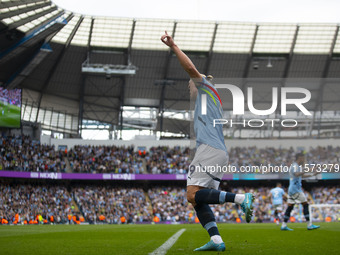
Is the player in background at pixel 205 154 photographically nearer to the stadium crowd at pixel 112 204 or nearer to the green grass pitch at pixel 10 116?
the stadium crowd at pixel 112 204

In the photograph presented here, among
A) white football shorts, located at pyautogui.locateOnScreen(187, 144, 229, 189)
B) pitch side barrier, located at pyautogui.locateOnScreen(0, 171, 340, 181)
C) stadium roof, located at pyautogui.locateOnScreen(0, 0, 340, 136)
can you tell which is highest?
stadium roof, located at pyautogui.locateOnScreen(0, 0, 340, 136)

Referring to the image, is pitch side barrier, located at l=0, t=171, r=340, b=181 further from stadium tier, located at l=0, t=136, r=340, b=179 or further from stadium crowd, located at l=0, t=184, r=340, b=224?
stadium crowd, located at l=0, t=184, r=340, b=224

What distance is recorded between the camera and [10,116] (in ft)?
146

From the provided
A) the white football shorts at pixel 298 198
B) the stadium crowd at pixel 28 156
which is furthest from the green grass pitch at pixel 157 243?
the stadium crowd at pixel 28 156

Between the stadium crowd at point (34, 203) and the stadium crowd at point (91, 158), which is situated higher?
the stadium crowd at point (91, 158)

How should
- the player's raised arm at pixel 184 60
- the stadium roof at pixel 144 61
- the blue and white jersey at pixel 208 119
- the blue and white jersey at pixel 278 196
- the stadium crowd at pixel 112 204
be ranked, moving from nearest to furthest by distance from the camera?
the player's raised arm at pixel 184 60 → the blue and white jersey at pixel 208 119 → the blue and white jersey at pixel 278 196 → the stadium crowd at pixel 112 204 → the stadium roof at pixel 144 61

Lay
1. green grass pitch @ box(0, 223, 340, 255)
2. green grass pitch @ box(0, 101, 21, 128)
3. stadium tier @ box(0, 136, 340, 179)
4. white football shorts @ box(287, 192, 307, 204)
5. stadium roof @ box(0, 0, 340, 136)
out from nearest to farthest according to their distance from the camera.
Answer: green grass pitch @ box(0, 223, 340, 255), white football shorts @ box(287, 192, 307, 204), stadium tier @ box(0, 136, 340, 179), green grass pitch @ box(0, 101, 21, 128), stadium roof @ box(0, 0, 340, 136)

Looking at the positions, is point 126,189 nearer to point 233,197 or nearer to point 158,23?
point 158,23

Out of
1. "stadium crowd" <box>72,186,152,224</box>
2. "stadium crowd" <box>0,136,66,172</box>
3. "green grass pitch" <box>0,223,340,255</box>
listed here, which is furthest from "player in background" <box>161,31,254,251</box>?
"stadium crowd" <box>0,136,66,172</box>

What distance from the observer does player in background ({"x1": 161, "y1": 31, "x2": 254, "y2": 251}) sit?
21.1 ft

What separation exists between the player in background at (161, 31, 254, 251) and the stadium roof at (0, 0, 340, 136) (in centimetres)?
3715

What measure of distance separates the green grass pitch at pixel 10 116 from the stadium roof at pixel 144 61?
2.83 metres

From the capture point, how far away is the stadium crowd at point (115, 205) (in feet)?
129

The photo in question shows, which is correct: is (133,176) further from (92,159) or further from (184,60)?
(184,60)
